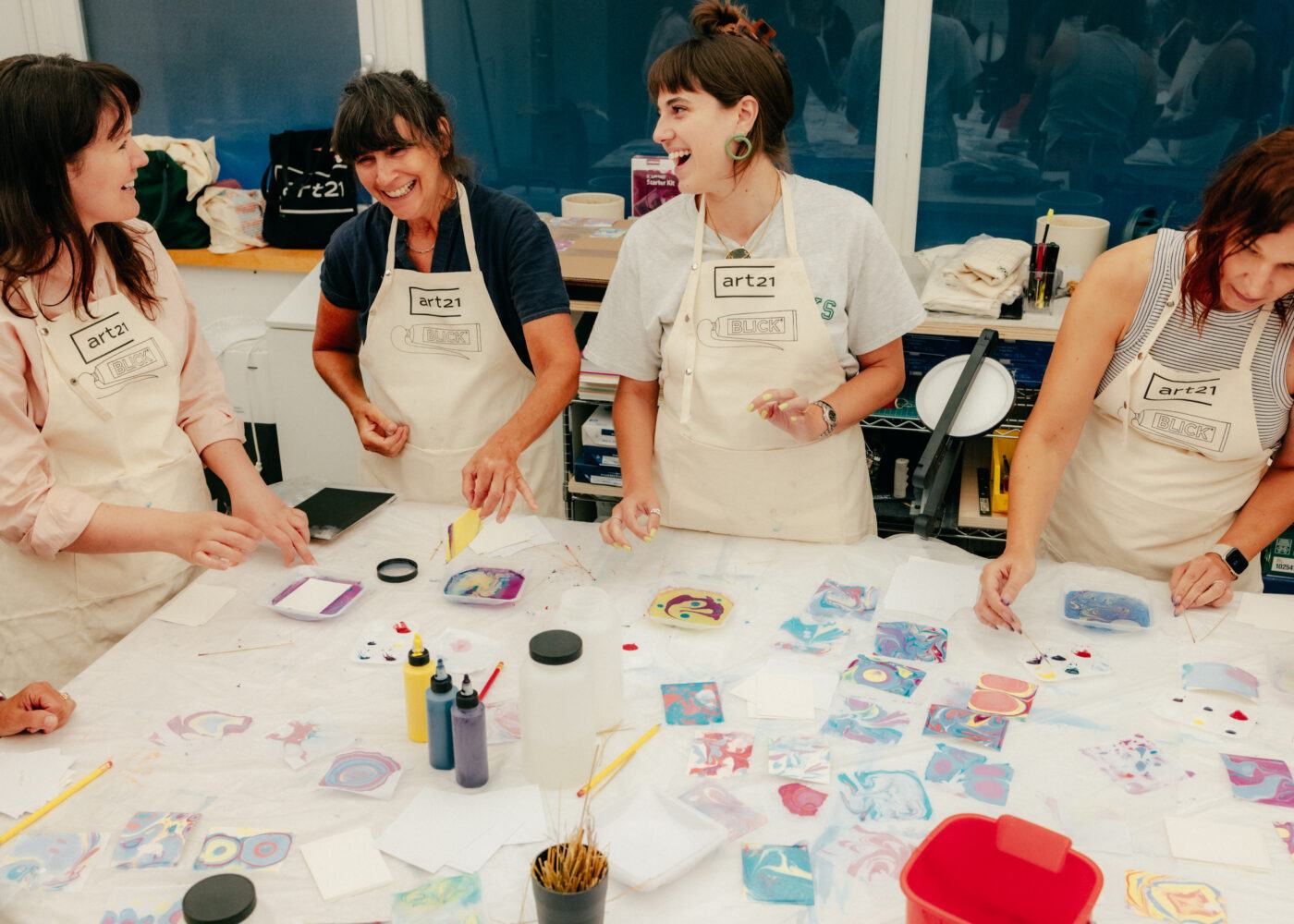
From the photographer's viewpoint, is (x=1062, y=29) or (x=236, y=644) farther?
(x=1062, y=29)

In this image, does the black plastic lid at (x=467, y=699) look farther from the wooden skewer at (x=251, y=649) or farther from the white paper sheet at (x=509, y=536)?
the white paper sheet at (x=509, y=536)

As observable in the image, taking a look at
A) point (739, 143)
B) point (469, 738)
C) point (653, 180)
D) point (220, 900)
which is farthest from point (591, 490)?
point (220, 900)

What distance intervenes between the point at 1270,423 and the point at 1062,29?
6.20 ft

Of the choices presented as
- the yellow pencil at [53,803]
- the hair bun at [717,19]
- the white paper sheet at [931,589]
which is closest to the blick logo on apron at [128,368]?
the yellow pencil at [53,803]

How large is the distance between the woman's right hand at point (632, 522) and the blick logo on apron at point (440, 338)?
0.59m

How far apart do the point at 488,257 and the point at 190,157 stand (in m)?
2.07

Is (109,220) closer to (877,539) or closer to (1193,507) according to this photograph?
(877,539)

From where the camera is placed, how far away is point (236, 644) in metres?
1.91

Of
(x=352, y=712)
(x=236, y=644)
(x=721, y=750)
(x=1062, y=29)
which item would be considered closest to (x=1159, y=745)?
(x=721, y=750)

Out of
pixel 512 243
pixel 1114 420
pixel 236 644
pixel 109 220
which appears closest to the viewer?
pixel 236 644

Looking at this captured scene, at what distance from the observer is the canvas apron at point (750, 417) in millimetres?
2244

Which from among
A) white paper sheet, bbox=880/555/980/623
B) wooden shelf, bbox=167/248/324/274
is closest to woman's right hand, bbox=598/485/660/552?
white paper sheet, bbox=880/555/980/623

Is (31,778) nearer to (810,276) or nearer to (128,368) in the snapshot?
(128,368)

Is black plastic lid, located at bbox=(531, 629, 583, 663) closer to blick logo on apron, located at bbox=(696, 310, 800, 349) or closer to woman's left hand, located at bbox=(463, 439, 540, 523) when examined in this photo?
woman's left hand, located at bbox=(463, 439, 540, 523)
